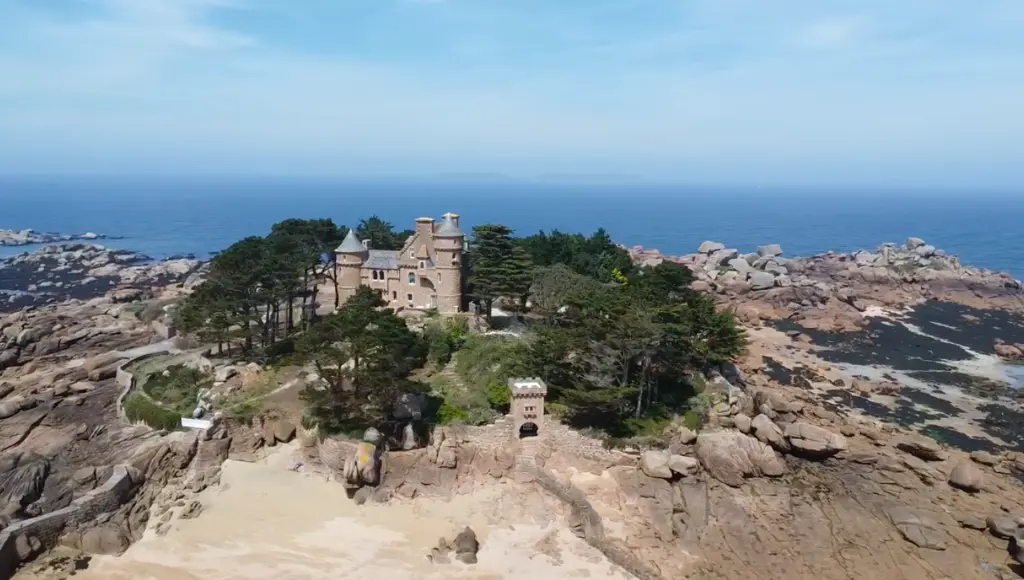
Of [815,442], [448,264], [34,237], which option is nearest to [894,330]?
[815,442]

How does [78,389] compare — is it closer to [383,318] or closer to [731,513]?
[383,318]

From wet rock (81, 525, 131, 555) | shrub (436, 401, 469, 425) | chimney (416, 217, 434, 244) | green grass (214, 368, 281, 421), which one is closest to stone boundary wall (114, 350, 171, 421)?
green grass (214, 368, 281, 421)

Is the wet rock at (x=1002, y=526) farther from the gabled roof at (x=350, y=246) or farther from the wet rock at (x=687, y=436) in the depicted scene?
the gabled roof at (x=350, y=246)

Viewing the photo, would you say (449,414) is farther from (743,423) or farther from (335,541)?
(743,423)

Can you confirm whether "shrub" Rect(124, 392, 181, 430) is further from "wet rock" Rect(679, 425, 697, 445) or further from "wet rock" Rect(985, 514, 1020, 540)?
"wet rock" Rect(985, 514, 1020, 540)

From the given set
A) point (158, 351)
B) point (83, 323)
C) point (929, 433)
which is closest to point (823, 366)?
point (929, 433)

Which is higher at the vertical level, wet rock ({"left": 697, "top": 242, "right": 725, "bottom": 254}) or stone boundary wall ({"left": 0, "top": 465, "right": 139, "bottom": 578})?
wet rock ({"left": 697, "top": 242, "right": 725, "bottom": 254})
